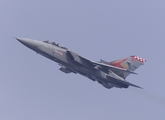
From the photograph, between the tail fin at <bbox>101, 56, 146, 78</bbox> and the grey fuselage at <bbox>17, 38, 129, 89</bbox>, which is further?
the tail fin at <bbox>101, 56, 146, 78</bbox>

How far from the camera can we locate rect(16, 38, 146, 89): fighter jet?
44.2 metres

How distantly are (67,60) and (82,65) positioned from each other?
6.58ft

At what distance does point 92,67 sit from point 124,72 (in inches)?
204

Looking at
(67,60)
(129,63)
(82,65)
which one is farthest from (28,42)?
(129,63)

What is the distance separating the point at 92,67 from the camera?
152 ft

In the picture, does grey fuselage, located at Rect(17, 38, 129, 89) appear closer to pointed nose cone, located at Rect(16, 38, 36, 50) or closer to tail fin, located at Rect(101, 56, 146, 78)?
pointed nose cone, located at Rect(16, 38, 36, 50)

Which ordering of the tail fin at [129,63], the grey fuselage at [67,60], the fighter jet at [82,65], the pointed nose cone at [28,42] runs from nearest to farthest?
the pointed nose cone at [28,42]
the grey fuselage at [67,60]
the fighter jet at [82,65]
the tail fin at [129,63]

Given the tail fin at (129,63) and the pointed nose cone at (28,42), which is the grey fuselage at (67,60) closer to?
the pointed nose cone at (28,42)

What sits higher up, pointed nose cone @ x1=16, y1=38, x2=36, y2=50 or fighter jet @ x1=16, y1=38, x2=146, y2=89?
pointed nose cone @ x1=16, y1=38, x2=36, y2=50

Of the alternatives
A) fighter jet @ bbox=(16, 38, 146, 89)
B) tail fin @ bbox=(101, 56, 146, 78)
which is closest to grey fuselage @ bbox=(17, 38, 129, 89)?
fighter jet @ bbox=(16, 38, 146, 89)

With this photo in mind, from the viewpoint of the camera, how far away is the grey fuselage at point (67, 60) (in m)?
44.0

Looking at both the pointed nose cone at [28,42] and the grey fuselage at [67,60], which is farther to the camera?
the grey fuselage at [67,60]

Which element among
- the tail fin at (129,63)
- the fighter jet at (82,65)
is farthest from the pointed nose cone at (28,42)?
the tail fin at (129,63)

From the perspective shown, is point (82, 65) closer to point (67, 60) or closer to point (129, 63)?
point (67, 60)
